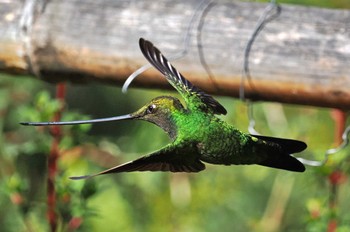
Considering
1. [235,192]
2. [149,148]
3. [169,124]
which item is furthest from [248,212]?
[169,124]

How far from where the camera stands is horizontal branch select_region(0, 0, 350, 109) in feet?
6.02

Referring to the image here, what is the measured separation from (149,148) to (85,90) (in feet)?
1.80

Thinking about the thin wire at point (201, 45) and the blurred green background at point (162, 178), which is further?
the blurred green background at point (162, 178)

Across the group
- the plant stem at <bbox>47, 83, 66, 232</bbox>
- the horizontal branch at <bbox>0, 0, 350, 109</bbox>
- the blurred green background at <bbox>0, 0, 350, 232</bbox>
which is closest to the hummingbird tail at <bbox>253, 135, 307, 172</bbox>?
the horizontal branch at <bbox>0, 0, 350, 109</bbox>

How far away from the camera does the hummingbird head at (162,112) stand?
1.10 metres

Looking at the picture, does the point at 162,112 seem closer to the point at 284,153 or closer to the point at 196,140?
the point at 196,140

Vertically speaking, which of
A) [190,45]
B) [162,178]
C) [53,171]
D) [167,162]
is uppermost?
[167,162]

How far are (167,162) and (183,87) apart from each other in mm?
122

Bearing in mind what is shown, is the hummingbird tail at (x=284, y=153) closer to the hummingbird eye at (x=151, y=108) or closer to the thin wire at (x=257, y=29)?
the hummingbird eye at (x=151, y=108)

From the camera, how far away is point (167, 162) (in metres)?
1.22

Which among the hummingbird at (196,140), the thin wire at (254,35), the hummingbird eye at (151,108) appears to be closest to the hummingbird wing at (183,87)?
the hummingbird at (196,140)

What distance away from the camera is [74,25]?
6.63 ft

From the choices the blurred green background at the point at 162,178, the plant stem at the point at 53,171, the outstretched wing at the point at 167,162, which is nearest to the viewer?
the outstretched wing at the point at 167,162

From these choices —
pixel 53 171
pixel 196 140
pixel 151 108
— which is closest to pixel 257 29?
pixel 53 171
